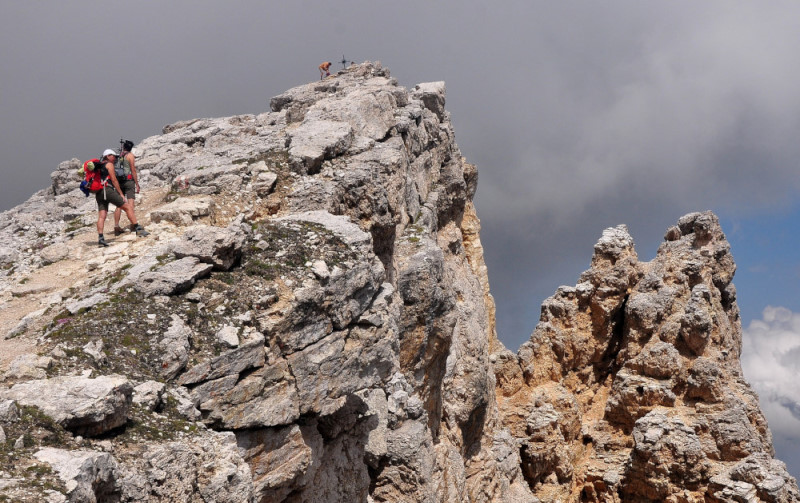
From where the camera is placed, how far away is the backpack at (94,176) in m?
18.9

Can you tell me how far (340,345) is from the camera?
15703 millimetres

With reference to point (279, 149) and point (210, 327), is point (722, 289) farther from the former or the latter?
point (210, 327)

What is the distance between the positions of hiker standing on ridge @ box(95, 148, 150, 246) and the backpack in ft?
0.17

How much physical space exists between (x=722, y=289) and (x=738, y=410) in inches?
440

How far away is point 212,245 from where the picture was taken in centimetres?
1523

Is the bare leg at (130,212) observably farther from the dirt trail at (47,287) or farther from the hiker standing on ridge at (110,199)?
the dirt trail at (47,287)

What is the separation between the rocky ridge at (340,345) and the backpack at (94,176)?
151cm

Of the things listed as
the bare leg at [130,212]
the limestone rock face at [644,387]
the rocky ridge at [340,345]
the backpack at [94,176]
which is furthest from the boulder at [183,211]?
the limestone rock face at [644,387]

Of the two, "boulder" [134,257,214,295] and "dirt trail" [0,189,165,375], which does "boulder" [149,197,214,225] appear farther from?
"boulder" [134,257,214,295]

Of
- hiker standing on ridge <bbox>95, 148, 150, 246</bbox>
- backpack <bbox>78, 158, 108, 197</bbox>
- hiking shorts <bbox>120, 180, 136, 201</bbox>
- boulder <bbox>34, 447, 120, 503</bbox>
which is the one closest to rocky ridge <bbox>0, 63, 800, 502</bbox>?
boulder <bbox>34, 447, 120, 503</bbox>

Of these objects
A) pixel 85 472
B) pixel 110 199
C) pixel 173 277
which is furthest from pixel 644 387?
pixel 85 472

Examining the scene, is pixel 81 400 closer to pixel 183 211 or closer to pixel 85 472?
pixel 85 472

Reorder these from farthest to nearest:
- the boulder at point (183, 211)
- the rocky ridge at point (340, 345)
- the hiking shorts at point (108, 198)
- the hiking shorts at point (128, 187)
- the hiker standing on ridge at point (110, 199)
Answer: the hiking shorts at point (128, 187)
the boulder at point (183, 211)
the hiking shorts at point (108, 198)
the hiker standing on ridge at point (110, 199)
the rocky ridge at point (340, 345)

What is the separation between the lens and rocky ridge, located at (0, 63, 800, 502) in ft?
38.2
